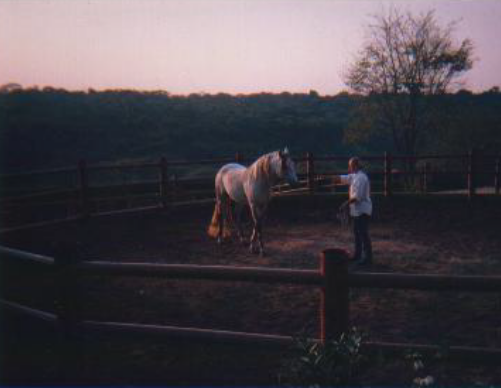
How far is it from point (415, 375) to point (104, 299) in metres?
4.44

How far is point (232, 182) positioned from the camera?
10742 millimetres

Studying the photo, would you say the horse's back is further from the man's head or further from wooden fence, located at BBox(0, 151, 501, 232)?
the man's head

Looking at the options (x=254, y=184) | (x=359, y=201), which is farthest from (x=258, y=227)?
(x=359, y=201)

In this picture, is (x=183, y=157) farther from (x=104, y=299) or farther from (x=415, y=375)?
(x=415, y=375)

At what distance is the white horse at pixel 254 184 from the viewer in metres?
9.06

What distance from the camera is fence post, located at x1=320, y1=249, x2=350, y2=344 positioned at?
3.53 meters

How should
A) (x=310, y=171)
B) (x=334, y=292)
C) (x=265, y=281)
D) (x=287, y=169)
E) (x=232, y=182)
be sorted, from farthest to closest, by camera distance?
(x=310, y=171)
(x=232, y=182)
(x=287, y=169)
(x=265, y=281)
(x=334, y=292)

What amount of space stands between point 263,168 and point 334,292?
20.2 ft

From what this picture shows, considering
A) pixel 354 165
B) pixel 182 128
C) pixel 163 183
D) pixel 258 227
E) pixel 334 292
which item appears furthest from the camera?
pixel 182 128

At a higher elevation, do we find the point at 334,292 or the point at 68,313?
the point at 334,292

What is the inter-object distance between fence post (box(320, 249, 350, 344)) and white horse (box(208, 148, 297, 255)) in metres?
5.41

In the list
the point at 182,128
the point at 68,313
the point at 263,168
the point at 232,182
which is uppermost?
the point at 182,128

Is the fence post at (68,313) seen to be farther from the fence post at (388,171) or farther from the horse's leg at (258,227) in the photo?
the fence post at (388,171)

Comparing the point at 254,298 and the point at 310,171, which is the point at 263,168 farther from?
the point at 310,171
